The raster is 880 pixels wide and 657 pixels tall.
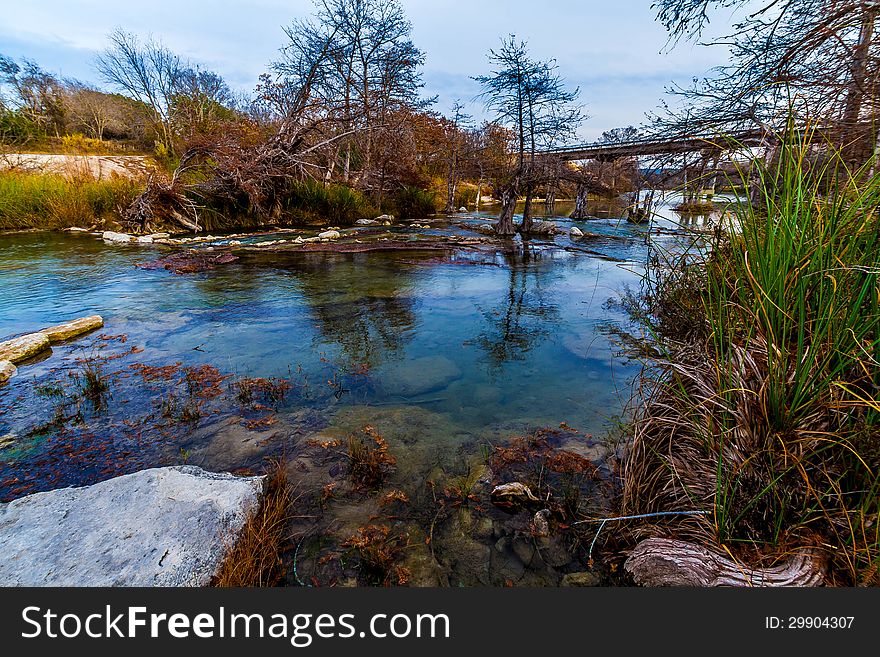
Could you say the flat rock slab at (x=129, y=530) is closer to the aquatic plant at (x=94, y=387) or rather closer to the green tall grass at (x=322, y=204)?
the aquatic plant at (x=94, y=387)

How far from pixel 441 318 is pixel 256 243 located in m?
9.44

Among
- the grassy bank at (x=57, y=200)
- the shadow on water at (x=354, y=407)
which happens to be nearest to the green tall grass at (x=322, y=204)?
the grassy bank at (x=57, y=200)

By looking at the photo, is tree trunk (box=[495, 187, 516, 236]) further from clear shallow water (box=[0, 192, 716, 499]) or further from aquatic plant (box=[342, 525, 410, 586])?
aquatic plant (box=[342, 525, 410, 586])

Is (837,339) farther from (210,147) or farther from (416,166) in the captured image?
(416,166)

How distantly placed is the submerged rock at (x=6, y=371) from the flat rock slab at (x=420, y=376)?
3792 mm

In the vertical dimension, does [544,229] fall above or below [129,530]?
above

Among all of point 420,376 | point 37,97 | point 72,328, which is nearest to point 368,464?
point 420,376

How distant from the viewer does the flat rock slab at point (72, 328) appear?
186 inches

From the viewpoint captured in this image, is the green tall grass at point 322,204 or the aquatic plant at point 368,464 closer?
the aquatic plant at point 368,464

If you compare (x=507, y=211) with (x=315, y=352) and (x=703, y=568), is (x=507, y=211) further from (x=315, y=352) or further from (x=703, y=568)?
(x=703, y=568)

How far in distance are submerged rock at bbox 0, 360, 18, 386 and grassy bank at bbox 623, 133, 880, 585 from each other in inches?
224

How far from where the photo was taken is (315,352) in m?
4.77

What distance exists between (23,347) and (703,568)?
6.56 m

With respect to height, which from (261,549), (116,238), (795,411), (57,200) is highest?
(57,200)
